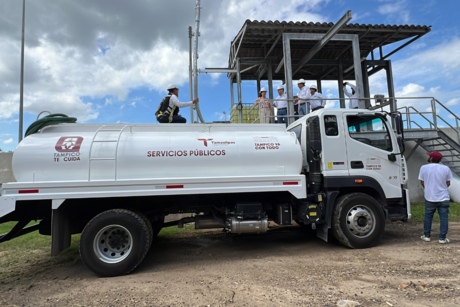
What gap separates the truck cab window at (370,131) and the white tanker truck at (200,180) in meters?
0.02

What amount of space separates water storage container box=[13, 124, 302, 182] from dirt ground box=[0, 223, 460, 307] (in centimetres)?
161

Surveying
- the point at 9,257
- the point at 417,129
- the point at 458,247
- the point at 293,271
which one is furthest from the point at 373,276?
the point at 417,129

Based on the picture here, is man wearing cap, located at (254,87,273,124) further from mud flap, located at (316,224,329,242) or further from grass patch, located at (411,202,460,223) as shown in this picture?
grass patch, located at (411,202,460,223)

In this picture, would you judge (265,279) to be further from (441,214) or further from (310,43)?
(310,43)

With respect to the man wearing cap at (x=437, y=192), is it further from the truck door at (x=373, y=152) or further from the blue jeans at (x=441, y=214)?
the truck door at (x=373, y=152)

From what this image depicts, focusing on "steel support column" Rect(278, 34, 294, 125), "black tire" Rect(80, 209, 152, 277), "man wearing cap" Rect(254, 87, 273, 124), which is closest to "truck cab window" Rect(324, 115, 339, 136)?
"man wearing cap" Rect(254, 87, 273, 124)

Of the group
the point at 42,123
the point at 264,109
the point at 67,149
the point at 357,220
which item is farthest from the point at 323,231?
the point at 42,123

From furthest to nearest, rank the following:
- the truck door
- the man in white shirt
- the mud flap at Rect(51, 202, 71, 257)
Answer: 1. the man in white shirt
2. the truck door
3. the mud flap at Rect(51, 202, 71, 257)

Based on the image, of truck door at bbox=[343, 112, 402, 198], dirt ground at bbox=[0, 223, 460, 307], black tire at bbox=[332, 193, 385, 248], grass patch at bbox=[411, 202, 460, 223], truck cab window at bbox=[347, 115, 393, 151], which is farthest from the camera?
grass patch at bbox=[411, 202, 460, 223]

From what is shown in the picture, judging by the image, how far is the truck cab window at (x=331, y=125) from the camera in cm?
556

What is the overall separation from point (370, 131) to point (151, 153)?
4.46 meters

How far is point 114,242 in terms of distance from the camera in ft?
15.3

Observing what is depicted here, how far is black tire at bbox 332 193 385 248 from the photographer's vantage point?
534cm

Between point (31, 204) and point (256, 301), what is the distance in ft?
13.0
